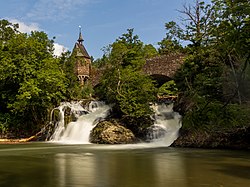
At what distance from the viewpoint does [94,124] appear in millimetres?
19688

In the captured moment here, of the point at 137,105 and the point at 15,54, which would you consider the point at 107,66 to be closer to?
the point at 137,105

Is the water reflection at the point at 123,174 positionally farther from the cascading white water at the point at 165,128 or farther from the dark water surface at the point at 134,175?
the cascading white water at the point at 165,128

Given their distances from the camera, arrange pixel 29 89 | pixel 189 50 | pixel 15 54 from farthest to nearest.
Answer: pixel 15 54 → pixel 29 89 → pixel 189 50

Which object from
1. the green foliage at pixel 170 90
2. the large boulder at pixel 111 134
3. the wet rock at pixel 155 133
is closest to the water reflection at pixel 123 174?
the large boulder at pixel 111 134

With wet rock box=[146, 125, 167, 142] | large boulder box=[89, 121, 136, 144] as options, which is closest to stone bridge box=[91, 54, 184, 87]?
wet rock box=[146, 125, 167, 142]

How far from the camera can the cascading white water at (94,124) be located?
17.3 meters

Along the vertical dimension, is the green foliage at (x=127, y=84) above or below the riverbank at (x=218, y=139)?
above

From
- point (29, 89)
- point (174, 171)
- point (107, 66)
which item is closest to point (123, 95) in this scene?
point (107, 66)

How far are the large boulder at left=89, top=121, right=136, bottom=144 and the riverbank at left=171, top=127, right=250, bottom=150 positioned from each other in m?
3.25

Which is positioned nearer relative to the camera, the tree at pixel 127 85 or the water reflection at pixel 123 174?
the water reflection at pixel 123 174

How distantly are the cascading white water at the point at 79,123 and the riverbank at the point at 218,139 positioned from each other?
6.23 meters

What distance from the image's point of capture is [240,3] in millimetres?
6730

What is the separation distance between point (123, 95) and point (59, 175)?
12044mm

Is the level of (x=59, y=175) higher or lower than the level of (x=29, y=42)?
lower
